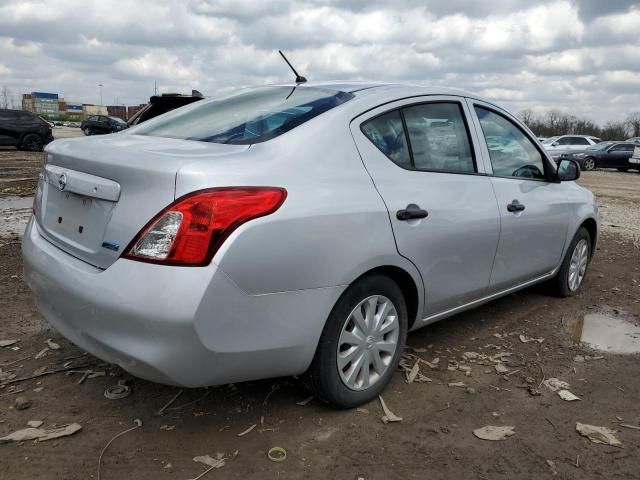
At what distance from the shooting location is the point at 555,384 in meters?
A: 3.33

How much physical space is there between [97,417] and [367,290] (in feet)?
4.77

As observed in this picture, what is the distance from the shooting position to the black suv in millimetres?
20781

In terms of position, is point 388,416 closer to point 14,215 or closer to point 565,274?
point 565,274

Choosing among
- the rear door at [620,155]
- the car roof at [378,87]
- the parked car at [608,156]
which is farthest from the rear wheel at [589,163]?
the car roof at [378,87]

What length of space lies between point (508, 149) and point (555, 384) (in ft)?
5.34

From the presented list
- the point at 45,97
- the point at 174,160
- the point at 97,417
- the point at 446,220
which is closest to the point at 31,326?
the point at 97,417

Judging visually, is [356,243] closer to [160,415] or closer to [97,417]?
[160,415]

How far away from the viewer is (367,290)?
2.74 meters

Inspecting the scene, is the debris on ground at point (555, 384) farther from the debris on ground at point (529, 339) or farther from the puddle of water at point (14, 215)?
the puddle of water at point (14, 215)

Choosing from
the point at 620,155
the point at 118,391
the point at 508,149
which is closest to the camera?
the point at 118,391

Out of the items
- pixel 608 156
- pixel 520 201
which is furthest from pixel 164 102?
pixel 608 156

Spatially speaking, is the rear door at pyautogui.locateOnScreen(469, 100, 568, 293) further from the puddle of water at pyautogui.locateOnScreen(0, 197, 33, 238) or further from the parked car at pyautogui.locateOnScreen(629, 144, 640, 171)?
the parked car at pyautogui.locateOnScreen(629, 144, 640, 171)

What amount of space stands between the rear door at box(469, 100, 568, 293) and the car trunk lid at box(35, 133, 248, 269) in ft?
6.39

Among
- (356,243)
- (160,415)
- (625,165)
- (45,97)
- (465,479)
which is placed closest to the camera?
(465,479)
